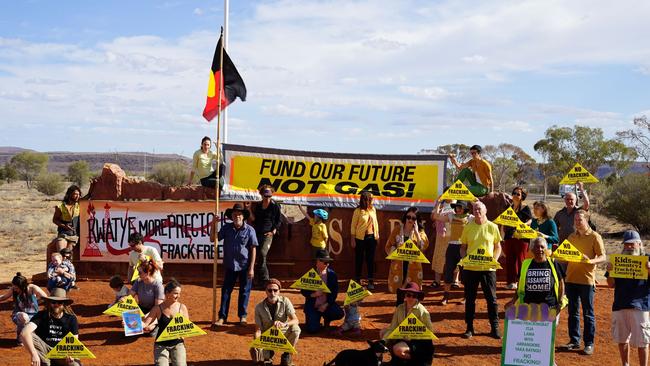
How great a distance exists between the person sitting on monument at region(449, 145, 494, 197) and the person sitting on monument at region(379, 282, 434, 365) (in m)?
5.71

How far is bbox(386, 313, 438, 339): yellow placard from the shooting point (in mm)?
8242

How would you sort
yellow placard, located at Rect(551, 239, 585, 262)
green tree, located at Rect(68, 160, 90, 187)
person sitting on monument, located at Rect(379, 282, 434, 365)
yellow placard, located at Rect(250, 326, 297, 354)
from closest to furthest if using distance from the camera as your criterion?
person sitting on monument, located at Rect(379, 282, 434, 365) < yellow placard, located at Rect(250, 326, 297, 354) < yellow placard, located at Rect(551, 239, 585, 262) < green tree, located at Rect(68, 160, 90, 187)

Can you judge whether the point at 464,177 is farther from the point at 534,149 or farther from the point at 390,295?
the point at 534,149

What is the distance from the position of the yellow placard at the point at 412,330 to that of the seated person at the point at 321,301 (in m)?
2.67

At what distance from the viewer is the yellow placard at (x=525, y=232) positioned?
11.2 m

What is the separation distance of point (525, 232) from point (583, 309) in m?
1.72

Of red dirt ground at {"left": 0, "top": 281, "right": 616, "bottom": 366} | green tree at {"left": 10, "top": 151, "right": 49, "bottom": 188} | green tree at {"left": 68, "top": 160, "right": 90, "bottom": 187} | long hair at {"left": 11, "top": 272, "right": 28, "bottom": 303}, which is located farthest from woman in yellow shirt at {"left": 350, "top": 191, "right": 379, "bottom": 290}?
green tree at {"left": 10, "top": 151, "right": 49, "bottom": 188}

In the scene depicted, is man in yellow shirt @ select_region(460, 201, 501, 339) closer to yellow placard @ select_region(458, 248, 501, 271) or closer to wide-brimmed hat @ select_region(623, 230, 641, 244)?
yellow placard @ select_region(458, 248, 501, 271)

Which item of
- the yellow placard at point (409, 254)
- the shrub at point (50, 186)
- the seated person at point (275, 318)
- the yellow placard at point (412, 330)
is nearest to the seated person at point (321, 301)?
the yellow placard at point (409, 254)

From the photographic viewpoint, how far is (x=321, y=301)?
10.9 meters

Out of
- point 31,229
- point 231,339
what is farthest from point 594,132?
point 231,339

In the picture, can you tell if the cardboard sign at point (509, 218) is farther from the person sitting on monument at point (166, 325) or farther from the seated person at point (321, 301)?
the person sitting on monument at point (166, 325)

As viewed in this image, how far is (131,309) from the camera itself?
10.2m

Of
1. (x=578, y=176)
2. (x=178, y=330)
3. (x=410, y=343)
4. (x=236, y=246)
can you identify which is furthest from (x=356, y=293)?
(x=578, y=176)
